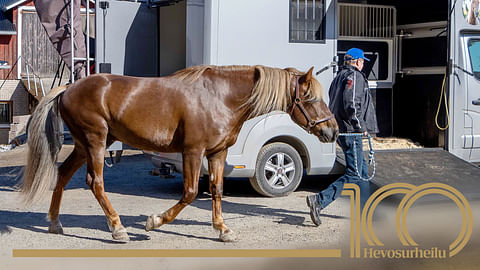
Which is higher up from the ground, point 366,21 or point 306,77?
point 366,21

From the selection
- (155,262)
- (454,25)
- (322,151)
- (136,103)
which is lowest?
(155,262)

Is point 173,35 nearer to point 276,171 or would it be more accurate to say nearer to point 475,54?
point 276,171

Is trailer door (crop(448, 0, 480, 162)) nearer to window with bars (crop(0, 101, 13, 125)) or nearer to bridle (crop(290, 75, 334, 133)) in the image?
bridle (crop(290, 75, 334, 133))

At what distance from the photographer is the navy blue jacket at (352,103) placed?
707 cm

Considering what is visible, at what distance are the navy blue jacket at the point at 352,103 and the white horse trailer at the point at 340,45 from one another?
4.60 feet

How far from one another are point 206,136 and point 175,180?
4.84 m

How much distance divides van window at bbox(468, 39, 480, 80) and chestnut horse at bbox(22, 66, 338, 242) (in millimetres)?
3642

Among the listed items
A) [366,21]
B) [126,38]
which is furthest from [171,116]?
[366,21]

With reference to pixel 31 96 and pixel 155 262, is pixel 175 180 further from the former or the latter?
pixel 31 96

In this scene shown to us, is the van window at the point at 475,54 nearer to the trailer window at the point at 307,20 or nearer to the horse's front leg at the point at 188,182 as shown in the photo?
the trailer window at the point at 307,20

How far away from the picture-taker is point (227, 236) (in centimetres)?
643

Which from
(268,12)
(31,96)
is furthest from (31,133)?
(31,96)

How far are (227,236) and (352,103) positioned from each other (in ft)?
6.78

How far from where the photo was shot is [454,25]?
8883mm
